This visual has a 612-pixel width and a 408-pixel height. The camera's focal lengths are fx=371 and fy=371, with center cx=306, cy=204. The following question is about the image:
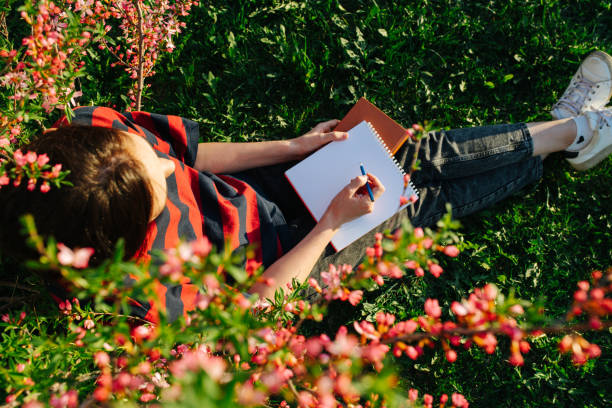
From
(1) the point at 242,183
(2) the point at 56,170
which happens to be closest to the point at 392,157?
(1) the point at 242,183

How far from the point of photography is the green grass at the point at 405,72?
297 centimetres

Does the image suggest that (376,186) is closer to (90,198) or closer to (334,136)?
(334,136)

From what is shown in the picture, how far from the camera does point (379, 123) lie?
245 centimetres

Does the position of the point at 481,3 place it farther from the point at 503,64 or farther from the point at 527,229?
the point at 527,229

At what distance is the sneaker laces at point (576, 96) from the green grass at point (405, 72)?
0.15 metres

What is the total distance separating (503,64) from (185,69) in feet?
8.90

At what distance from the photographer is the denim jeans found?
238 centimetres

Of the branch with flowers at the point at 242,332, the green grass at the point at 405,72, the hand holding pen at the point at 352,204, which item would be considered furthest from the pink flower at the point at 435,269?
the green grass at the point at 405,72

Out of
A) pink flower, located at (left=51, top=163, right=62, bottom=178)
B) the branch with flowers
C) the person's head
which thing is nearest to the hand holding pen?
the branch with flowers

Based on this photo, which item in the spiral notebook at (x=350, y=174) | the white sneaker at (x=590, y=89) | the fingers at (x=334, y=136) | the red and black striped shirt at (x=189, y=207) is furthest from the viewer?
the white sneaker at (x=590, y=89)

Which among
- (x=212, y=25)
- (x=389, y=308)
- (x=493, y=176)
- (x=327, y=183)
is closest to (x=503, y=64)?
(x=493, y=176)

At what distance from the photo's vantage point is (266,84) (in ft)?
10.3

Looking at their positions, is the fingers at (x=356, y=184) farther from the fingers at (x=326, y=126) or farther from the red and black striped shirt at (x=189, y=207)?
the fingers at (x=326, y=126)

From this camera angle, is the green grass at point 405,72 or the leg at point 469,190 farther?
the green grass at point 405,72
